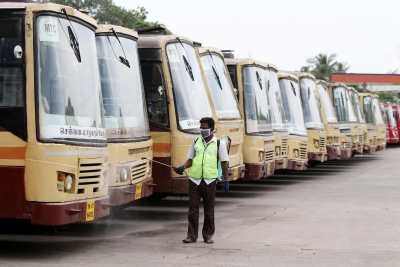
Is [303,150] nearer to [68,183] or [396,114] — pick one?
[68,183]

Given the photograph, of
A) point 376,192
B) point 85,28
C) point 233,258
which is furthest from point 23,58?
point 376,192

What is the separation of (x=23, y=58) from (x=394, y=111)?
3779 cm

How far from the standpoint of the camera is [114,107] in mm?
11766

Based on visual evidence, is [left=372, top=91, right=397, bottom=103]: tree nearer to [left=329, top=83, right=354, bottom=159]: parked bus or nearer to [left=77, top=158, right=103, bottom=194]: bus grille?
[left=329, top=83, right=354, bottom=159]: parked bus

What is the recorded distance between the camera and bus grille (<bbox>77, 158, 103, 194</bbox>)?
9695mm

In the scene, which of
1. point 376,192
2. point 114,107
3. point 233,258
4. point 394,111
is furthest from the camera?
point 394,111

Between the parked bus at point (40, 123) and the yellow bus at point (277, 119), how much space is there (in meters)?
9.71

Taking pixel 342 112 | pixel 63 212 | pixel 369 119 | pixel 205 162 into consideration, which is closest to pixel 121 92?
pixel 205 162

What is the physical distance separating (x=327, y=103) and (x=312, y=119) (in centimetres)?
274

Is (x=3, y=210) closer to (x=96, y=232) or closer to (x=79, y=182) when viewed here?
(x=79, y=182)

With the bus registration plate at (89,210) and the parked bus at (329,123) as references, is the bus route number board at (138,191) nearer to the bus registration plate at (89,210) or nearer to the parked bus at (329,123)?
the bus registration plate at (89,210)

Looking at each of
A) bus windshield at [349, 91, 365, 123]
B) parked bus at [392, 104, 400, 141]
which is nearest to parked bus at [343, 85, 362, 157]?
bus windshield at [349, 91, 365, 123]

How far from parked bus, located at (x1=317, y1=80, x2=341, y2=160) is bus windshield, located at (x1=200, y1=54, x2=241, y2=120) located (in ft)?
28.4

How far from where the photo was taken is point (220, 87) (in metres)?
16.0
